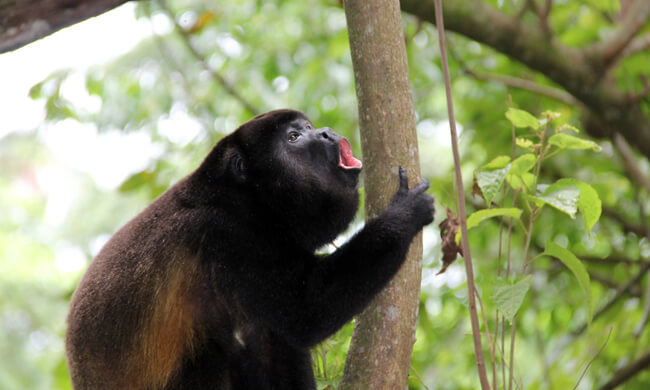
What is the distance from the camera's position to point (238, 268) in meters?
2.64

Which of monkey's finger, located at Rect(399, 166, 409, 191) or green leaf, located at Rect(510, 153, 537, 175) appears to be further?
monkey's finger, located at Rect(399, 166, 409, 191)

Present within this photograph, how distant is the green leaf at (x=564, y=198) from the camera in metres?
2.04

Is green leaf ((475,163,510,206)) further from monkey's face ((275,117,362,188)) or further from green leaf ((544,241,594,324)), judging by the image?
monkey's face ((275,117,362,188))

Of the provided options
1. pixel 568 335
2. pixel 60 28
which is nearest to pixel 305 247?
pixel 60 28

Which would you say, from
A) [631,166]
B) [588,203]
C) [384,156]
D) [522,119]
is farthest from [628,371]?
[384,156]

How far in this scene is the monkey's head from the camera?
2.94 meters

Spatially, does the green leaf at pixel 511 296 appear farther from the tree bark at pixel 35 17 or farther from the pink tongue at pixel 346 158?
the tree bark at pixel 35 17

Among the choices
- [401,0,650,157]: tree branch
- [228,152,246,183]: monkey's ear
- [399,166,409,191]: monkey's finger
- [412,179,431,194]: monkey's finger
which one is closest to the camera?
[399,166,409,191]: monkey's finger

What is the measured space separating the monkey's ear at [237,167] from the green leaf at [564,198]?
1.34 metres

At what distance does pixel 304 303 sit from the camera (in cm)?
255

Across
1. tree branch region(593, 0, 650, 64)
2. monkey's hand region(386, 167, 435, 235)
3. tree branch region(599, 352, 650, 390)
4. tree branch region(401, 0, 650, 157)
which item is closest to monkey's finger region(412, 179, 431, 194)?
monkey's hand region(386, 167, 435, 235)

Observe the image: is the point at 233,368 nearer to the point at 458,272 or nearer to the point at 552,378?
the point at 552,378

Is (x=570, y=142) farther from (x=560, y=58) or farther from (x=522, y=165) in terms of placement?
(x=560, y=58)

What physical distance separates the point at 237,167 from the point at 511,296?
1.38 meters
